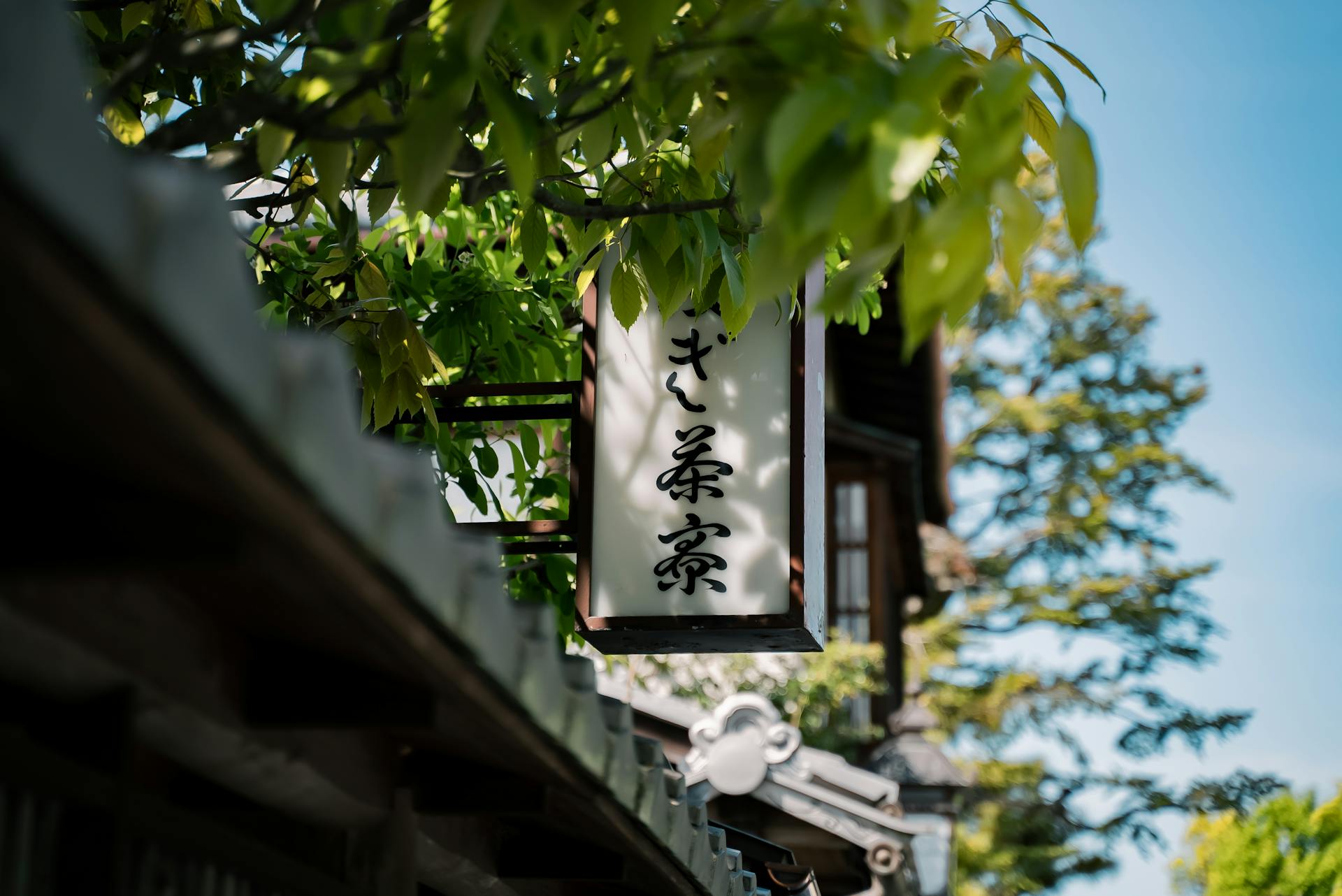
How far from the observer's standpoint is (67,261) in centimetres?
126

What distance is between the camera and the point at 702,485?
4.96 meters

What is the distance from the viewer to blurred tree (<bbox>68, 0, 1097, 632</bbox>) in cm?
206

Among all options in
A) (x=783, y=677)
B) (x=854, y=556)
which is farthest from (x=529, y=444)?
(x=854, y=556)

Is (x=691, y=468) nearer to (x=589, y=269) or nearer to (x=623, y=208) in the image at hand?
(x=589, y=269)

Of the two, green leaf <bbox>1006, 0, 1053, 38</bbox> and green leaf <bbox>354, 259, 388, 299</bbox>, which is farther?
green leaf <bbox>354, 259, 388, 299</bbox>

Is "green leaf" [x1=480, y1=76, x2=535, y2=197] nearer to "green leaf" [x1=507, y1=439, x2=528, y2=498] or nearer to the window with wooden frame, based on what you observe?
"green leaf" [x1=507, y1=439, x2=528, y2=498]

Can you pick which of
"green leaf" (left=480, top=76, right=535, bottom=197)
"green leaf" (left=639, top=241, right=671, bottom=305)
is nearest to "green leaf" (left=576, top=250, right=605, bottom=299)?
"green leaf" (left=639, top=241, right=671, bottom=305)

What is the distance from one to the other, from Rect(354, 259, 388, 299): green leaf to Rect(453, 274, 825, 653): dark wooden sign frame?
0.62 m

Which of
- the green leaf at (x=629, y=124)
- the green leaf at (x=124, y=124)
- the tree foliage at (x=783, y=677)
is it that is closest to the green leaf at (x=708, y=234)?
the green leaf at (x=629, y=124)

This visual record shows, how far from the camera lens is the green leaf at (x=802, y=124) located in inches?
78.6

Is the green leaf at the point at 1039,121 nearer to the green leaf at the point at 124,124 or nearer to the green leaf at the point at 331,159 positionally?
the green leaf at the point at 331,159

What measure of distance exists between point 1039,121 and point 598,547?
7.41ft

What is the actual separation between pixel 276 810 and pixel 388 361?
6.06ft

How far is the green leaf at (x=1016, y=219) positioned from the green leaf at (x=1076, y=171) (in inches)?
3.9
